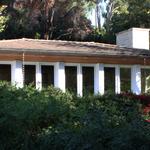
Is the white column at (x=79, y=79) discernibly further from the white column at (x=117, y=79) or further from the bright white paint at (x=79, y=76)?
the white column at (x=117, y=79)

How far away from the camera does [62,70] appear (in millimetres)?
22422

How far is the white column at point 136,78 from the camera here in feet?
78.3

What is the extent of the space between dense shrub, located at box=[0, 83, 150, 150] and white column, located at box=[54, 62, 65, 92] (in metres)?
9.99

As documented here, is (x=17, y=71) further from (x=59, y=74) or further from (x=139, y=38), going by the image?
(x=139, y=38)

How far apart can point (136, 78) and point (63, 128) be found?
14991mm

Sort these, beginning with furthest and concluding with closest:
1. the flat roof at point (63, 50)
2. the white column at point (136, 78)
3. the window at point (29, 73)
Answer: the white column at point (136, 78), the window at point (29, 73), the flat roof at point (63, 50)

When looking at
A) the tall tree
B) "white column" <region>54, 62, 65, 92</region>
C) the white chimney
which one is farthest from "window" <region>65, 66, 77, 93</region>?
the tall tree

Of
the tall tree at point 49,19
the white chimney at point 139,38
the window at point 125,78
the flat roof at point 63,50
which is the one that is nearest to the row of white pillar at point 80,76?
the window at point 125,78

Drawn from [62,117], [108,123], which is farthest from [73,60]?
[108,123]

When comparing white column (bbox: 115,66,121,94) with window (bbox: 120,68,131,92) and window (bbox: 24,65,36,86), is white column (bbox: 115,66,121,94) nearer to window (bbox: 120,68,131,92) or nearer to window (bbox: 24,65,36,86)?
window (bbox: 120,68,131,92)

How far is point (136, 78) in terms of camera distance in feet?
78.4

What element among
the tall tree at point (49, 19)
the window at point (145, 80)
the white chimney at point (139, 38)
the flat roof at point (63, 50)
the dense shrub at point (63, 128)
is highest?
the tall tree at point (49, 19)

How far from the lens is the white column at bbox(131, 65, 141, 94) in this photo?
23859 mm

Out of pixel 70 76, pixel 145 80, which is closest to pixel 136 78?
pixel 145 80
